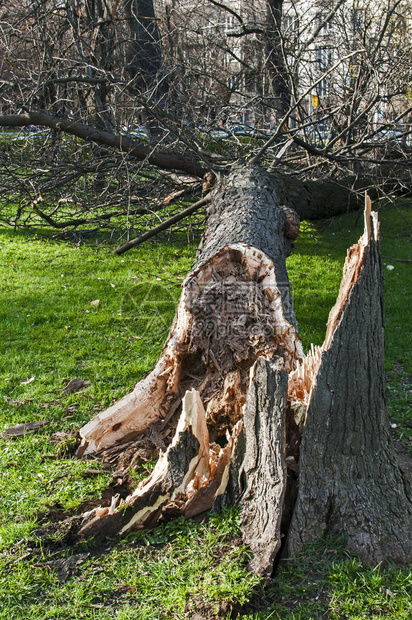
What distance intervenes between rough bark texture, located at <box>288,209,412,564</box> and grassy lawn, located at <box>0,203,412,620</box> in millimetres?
106

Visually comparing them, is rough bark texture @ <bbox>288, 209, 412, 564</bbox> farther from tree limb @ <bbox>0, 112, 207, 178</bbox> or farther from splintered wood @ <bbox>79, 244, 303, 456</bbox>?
tree limb @ <bbox>0, 112, 207, 178</bbox>

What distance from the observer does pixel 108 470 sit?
320 centimetres

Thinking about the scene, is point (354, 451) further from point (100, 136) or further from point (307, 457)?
point (100, 136)

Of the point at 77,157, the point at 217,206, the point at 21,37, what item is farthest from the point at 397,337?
the point at 21,37

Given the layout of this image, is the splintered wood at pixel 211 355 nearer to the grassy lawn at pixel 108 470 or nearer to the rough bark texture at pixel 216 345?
the rough bark texture at pixel 216 345

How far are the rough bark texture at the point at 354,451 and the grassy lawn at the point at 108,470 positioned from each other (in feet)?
0.35

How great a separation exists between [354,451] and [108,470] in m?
1.47

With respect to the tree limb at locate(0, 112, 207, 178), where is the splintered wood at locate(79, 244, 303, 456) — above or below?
below

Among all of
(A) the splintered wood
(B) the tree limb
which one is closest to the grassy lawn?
(A) the splintered wood

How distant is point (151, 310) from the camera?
5773 millimetres

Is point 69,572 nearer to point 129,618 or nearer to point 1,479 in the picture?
point 129,618

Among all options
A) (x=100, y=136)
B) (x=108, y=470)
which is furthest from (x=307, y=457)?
(x=100, y=136)

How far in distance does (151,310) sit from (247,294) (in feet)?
7.87

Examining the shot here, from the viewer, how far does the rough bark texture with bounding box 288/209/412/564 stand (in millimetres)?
2393
